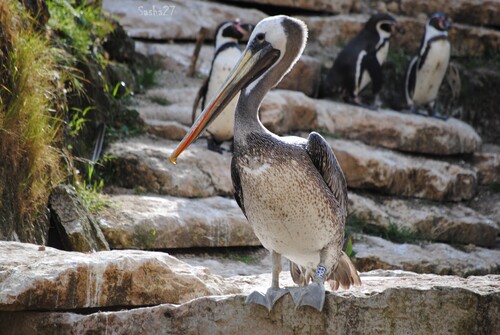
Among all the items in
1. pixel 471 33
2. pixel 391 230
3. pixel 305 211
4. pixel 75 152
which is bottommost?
pixel 391 230

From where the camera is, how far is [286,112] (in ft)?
36.6

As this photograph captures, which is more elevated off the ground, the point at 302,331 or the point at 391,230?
the point at 302,331

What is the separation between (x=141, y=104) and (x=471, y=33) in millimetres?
6353

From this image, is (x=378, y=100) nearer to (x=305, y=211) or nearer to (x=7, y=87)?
(x=7, y=87)

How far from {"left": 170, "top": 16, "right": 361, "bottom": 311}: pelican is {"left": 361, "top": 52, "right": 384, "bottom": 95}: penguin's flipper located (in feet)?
23.8

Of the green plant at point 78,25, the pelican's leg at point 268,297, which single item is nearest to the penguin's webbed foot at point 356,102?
the green plant at point 78,25

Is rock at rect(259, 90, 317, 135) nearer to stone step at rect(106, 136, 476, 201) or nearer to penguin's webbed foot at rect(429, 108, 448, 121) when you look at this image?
stone step at rect(106, 136, 476, 201)

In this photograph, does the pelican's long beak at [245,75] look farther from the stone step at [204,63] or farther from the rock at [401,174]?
the stone step at [204,63]

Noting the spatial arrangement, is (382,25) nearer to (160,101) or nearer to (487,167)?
(487,167)

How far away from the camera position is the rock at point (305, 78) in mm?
12781

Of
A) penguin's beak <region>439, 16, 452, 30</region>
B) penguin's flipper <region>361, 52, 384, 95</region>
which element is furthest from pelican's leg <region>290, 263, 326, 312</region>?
penguin's beak <region>439, 16, 452, 30</region>

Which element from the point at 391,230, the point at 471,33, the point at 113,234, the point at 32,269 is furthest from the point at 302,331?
the point at 471,33

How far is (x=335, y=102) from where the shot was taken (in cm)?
1266

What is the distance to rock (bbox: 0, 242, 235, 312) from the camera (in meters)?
5.10
